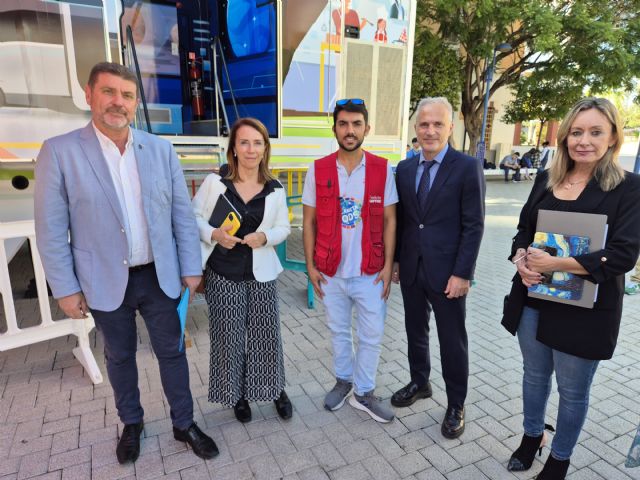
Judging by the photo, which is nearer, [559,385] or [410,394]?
[559,385]

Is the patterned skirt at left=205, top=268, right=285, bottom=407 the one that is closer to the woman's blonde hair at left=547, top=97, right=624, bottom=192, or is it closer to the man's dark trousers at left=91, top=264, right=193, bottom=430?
the man's dark trousers at left=91, top=264, right=193, bottom=430

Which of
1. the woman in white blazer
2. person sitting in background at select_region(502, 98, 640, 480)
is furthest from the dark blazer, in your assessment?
the woman in white blazer

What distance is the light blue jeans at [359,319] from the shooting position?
97.3 inches

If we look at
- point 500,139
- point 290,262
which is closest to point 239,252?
point 290,262

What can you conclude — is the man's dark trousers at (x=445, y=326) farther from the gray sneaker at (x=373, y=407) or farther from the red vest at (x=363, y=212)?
the gray sneaker at (x=373, y=407)

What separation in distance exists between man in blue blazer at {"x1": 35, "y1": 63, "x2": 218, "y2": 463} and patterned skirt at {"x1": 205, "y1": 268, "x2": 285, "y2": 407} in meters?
0.20

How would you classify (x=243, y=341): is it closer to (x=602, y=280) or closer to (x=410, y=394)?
(x=410, y=394)

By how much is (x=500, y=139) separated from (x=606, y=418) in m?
25.3

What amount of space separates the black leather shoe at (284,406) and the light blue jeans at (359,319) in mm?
395

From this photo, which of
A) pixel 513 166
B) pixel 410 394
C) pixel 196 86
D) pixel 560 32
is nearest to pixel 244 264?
pixel 410 394

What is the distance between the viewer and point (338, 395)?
269 cm

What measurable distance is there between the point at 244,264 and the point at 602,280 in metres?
1.67

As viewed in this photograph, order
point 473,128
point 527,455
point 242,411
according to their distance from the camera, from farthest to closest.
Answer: point 473,128, point 242,411, point 527,455

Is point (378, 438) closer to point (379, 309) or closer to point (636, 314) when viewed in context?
point (379, 309)
